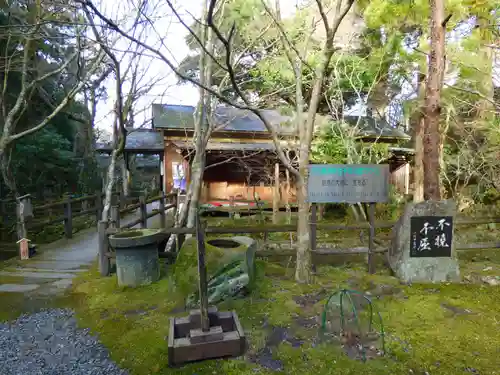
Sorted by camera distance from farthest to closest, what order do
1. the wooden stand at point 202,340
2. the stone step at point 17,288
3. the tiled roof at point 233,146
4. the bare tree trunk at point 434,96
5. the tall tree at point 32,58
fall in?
the tiled roof at point 233,146 < the tall tree at point 32,58 < the bare tree trunk at point 434,96 < the stone step at point 17,288 < the wooden stand at point 202,340

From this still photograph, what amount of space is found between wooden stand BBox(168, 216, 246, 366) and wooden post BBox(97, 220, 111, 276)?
246 cm

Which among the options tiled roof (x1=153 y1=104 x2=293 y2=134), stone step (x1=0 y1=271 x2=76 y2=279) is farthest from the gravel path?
tiled roof (x1=153 y1=104 x2=293 y2=134)

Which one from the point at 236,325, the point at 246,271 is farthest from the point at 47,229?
the point at 236,325

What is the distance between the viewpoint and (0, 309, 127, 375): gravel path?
2.66 meters

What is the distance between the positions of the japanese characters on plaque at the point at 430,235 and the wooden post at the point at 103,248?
15.4 ft

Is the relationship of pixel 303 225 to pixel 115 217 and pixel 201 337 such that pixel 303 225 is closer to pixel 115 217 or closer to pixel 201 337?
pixel 201 337

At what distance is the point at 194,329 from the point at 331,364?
1272mm

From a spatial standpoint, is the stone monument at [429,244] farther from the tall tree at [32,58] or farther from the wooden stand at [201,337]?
the tall tree at [32,58]

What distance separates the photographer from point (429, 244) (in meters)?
4.52

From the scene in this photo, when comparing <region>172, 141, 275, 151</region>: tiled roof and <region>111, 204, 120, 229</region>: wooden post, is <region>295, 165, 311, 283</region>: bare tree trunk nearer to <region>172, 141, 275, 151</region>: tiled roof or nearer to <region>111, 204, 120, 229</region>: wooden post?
<region>111, 204, 120, 229</region>: wooden post

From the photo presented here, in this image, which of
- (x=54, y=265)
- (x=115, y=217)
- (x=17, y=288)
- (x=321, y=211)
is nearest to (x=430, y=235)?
(x=115, y=217)

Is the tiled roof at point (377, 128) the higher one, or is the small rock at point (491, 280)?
the tiled roof at point (377, 128)

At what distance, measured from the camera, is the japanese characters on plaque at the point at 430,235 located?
450 cm

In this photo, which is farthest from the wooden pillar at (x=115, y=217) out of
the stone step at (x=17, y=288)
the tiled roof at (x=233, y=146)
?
the tiled roof at (x=233, y=146)
